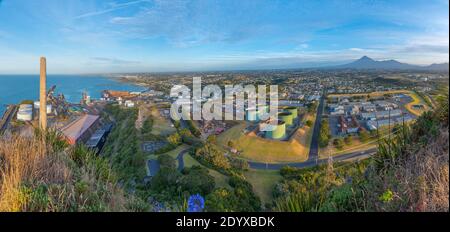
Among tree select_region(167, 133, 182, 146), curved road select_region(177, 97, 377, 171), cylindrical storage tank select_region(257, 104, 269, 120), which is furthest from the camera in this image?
tree select_region(167, 133, 182, 146)

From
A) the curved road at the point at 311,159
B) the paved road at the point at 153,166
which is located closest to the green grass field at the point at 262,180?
the curved road at the point at 311,159

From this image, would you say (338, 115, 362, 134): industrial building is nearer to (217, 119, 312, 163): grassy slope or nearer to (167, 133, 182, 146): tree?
(217, 119, 312, 163): grassy slope

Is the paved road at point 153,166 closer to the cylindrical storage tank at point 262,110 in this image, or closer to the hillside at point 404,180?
the cylindrical storage tank at point 262,110

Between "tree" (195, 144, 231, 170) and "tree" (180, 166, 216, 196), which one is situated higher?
"tree" (195, 144, 231, 170)

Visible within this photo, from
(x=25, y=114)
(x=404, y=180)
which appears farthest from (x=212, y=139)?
(x=404, y=180)

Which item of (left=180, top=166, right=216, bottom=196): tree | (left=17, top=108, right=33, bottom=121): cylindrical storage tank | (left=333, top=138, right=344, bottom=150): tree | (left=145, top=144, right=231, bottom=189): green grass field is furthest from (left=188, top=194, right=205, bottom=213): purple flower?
(left=17, top=108, right=33, bottom=121): cylindrical storage tank
